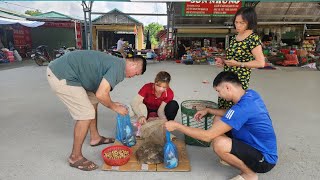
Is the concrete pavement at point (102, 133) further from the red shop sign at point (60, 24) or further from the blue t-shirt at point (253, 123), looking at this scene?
the red shop sign at point (60, 24)

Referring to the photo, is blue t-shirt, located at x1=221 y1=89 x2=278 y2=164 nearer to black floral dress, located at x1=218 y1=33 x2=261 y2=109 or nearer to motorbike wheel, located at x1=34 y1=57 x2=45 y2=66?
black floral dress, located at x1=218 y1=33 x2=261 y2=109

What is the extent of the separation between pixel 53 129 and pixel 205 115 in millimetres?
1870

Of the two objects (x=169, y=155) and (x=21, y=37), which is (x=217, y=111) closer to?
(x=169, y=155)

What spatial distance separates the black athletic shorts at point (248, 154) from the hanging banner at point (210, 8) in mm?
9679

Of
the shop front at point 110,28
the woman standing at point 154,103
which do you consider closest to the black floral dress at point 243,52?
the woman standing at point 154,103

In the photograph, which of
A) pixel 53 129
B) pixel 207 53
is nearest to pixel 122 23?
pixel 207 53

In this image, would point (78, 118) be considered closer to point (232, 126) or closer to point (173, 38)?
point (232, 126)

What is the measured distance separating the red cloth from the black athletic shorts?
1109 millimetres

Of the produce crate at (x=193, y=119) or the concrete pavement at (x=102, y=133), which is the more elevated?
the produce crate at (x=193, y=119)

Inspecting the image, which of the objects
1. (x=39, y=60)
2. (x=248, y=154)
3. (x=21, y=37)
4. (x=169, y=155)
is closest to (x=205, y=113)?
(x=169, y=155)

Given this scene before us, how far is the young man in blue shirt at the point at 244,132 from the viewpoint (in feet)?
5.90

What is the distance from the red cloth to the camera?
111 inches

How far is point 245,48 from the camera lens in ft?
7.48

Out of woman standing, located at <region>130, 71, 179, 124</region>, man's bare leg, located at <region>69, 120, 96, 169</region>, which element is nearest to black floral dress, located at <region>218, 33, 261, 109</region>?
woman standing, located at <region>130, 71, 179, 124</region>
